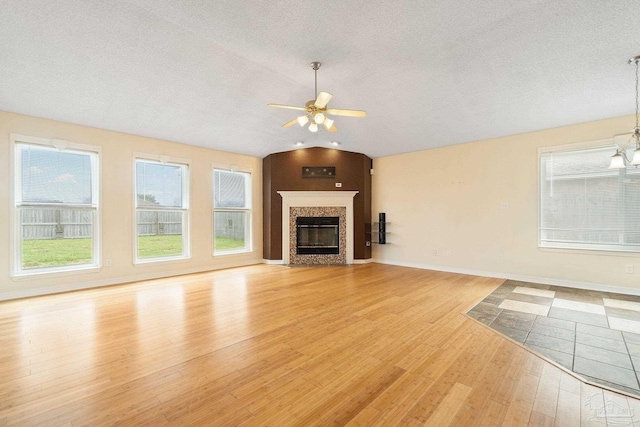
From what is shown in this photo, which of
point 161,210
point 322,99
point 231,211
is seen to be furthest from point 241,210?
point 322,99

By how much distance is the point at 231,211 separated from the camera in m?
6.59

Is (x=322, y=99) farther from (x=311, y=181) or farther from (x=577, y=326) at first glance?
(x=311, y=181)

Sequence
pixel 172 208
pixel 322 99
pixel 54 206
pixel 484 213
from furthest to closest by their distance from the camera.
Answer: pixel 172 208 < pixel 484 213 < pixel 54 206 < pixel 322 99

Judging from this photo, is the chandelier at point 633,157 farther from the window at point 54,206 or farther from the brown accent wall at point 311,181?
the window at point 54,206

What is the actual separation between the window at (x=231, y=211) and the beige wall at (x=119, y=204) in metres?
0.17

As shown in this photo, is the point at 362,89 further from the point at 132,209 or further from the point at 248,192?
the point at 132,209

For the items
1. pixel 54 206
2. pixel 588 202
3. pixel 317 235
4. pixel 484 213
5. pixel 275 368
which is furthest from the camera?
pixel 317 235

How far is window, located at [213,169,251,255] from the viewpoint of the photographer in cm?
631

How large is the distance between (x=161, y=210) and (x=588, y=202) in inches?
296

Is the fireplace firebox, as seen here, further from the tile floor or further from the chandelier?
the chandelier

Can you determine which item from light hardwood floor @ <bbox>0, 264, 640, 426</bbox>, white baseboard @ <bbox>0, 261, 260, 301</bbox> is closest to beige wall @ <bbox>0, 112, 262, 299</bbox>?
white baseboard @ <bbox>0, 261, 260, 301</bbox>

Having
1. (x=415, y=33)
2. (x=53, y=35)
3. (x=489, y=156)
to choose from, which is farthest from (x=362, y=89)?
(x=53, y=35)

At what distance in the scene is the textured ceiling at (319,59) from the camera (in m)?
2.54

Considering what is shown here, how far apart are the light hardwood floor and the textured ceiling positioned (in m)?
2.89
